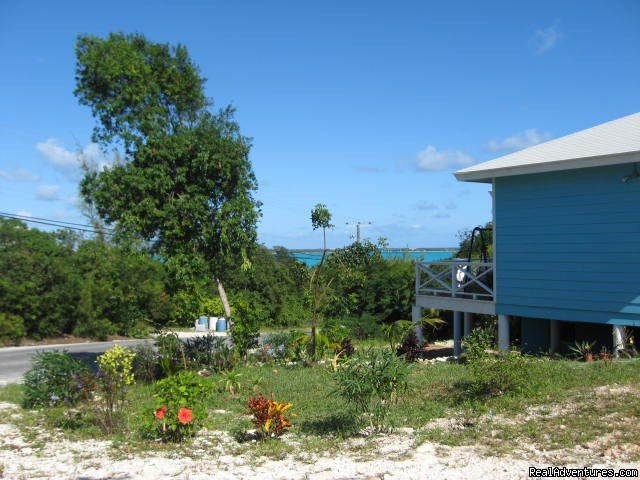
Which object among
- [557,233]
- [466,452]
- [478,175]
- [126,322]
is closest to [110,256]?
[126,322]

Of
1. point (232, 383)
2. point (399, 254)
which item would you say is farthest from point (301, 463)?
point (399, 254)

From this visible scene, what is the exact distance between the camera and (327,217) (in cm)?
1351

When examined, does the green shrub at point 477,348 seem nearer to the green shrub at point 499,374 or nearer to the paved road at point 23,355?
the green shrub at point 499,374

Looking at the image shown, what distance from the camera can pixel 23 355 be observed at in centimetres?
1717

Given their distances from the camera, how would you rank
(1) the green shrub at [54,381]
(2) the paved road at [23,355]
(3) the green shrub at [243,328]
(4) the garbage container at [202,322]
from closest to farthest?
(1) the green shrub at [54,381]
(3) the green shrub at [243,328]
(2) the paved road at [23,355]
(4) the garbage container at [202,322]

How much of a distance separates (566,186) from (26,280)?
50.7ft

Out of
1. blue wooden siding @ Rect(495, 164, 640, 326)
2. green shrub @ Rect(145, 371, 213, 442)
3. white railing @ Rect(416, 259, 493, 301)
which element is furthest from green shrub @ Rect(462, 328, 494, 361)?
white railing @ Rect(416, 259, 493, 301)

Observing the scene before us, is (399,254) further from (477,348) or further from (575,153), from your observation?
(477,348)

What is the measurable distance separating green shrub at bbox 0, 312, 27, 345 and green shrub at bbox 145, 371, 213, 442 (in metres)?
14.0

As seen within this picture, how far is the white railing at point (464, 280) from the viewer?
587 inches

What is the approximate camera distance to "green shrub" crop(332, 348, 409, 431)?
6.88 metres

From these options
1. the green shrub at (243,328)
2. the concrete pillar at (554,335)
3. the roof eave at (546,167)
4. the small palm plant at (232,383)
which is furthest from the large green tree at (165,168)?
the concrete pillar at (554,335)

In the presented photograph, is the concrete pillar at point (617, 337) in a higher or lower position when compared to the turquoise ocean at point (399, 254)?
lower

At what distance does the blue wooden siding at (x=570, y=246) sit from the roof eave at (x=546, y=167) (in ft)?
1.19
